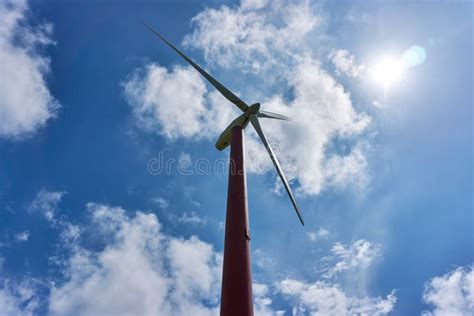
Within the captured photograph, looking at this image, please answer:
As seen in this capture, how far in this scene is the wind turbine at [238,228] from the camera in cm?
1185

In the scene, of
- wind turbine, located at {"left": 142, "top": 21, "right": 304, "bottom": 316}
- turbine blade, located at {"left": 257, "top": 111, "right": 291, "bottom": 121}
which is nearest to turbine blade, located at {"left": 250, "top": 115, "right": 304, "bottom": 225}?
wind turbine, located at {"left": 142, "top": 21, "right": 304, "bottom": 316}

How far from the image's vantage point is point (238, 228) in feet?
47.9

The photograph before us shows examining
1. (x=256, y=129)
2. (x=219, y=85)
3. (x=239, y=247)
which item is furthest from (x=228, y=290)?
(x=219, y=85)

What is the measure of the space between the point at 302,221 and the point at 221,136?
9817mm

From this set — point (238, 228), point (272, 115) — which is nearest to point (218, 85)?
point (272, 115)

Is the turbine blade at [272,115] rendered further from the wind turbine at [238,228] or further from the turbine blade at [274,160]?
the wind turbine at [238,228]

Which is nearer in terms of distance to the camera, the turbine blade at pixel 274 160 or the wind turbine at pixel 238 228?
the wind turbine at pixel 238 228

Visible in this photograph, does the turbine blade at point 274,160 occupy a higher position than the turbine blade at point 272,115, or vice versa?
the turbine blade at point 272,115

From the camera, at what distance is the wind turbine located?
11.8 meters

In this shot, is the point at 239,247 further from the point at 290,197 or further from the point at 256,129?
the point at 256,129

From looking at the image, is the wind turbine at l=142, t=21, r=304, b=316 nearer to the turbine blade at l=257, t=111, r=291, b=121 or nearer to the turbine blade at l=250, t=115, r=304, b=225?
the turbine blade at l=250, t=115, r=304, b=225

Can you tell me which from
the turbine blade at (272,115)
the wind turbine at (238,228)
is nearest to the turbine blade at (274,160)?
the wind turbine at (238,228)

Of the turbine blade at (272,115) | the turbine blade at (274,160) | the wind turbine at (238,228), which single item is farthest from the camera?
the turbine blade at (272,115)

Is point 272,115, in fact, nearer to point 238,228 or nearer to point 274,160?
point 274,160
